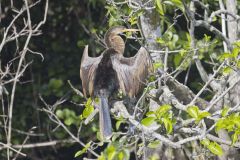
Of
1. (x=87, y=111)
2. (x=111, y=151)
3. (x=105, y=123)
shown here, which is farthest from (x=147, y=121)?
(x=105, y=123)

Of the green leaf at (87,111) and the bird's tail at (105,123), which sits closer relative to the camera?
the green leaf at (87,111)

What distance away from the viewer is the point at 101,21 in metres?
5.79

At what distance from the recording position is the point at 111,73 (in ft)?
12.8

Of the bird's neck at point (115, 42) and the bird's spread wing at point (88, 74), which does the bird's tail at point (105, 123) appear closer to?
the bird's spread wing at point (88, 74)

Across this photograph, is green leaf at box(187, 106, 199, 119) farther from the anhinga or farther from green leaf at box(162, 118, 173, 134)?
the anhinga

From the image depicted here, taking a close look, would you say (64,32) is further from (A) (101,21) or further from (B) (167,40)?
(B) (167,40)

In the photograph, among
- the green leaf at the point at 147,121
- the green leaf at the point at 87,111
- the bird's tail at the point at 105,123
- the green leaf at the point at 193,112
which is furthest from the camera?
the bird's tail at the point at 105,123

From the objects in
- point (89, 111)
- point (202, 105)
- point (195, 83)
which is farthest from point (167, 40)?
point (195, 83)

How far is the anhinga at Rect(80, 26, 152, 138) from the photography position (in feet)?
11.8

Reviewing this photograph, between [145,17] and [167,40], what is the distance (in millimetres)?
194

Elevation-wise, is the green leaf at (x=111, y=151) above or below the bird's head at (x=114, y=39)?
below

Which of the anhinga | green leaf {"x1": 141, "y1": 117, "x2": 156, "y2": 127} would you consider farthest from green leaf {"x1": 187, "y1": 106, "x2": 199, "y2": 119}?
the anhinga

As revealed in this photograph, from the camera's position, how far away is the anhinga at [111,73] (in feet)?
11.8

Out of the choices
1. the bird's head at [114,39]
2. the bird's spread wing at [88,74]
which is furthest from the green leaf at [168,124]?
the bird's head at [114,39]
